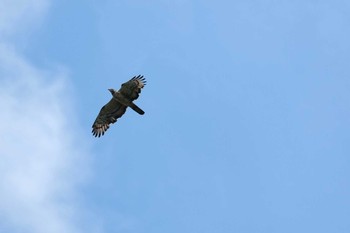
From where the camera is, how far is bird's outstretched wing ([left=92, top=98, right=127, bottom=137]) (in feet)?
246

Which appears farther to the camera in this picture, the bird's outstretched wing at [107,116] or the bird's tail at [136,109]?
the bird's outstretched wing at [107,116]

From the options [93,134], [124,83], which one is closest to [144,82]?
[124,83]

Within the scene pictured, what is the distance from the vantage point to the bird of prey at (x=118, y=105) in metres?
72.8

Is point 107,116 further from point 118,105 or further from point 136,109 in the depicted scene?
point 136,109

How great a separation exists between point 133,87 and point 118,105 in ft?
9.17

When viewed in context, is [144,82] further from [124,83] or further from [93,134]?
[93,134]

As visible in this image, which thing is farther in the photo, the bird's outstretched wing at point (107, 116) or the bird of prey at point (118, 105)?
the bird's outstretched wing at point (107, 116)

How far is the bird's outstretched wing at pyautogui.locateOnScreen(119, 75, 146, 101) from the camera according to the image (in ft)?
238

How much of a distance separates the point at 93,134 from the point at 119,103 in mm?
3382

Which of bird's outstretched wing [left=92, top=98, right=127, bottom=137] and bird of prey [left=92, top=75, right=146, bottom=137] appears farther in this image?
bird's outstretched wing [left=92, top=98, right=127, bottom=137]

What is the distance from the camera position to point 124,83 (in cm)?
7281

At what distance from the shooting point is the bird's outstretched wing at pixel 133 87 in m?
72.7

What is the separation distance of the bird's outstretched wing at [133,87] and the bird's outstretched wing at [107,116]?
1889 mm

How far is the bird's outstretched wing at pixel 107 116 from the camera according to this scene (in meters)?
75.0
